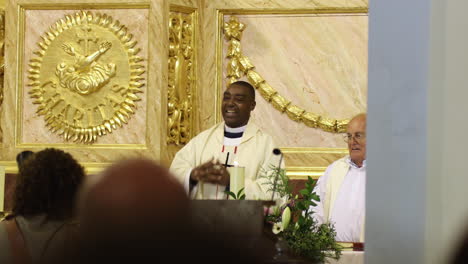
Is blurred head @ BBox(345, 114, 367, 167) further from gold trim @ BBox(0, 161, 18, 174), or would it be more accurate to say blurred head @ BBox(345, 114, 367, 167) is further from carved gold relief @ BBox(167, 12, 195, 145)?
gold trim @ BBox(0, 161, 18, 174)

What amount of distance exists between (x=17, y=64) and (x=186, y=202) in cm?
753

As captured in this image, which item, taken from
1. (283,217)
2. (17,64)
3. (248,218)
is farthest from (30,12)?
(248,218)

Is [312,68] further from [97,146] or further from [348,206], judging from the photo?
[97,146]

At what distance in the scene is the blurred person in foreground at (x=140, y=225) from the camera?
152 centimetres

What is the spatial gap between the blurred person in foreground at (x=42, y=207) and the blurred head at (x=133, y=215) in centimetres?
198

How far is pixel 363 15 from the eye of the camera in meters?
9.08

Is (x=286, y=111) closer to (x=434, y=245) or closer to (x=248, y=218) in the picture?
(x=248, y=218)

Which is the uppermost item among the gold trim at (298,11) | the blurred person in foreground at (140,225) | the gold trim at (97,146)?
the gold trim at (298,11)

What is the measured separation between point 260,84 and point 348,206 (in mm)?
1843

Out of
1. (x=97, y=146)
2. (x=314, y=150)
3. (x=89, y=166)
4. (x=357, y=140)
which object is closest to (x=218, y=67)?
(x=314, y=150)

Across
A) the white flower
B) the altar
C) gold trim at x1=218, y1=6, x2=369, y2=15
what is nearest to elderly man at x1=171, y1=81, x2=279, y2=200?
gold trim at x1=218, y1=6, x2=369, y2=15

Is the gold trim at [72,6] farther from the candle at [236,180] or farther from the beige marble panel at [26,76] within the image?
the candle at [236,180]

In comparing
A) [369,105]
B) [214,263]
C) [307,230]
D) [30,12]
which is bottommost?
[307,230]

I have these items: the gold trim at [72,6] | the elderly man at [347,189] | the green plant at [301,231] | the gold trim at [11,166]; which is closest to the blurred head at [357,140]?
the elderly man at [347,189]
